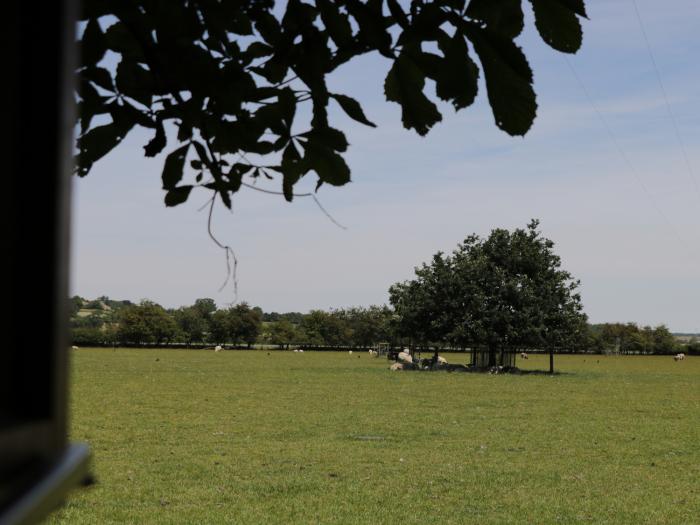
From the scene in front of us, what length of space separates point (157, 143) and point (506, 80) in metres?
1.17

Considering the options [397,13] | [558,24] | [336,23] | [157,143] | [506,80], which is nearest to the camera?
[506,80]

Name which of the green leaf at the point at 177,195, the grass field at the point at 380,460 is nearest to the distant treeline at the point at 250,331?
the grass field at the point at 380,460

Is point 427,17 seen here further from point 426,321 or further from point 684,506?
point 426,321

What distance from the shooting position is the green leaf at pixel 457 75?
6.32ft

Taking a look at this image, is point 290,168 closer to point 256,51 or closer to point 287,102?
point 287,102

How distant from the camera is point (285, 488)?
1181cm

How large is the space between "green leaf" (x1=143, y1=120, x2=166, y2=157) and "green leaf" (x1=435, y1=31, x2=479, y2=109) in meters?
0.93

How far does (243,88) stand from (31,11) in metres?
1.94

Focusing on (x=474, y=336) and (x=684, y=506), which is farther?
(x=474, y=336)

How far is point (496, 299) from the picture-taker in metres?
51.2

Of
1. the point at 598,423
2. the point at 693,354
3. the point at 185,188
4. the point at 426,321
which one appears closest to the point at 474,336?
the point at 426,321

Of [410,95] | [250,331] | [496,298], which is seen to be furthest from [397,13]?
[250,331]

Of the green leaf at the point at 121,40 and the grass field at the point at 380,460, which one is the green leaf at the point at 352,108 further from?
the grass field at the point at 380,460

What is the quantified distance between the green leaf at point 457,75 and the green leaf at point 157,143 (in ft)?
3.06
